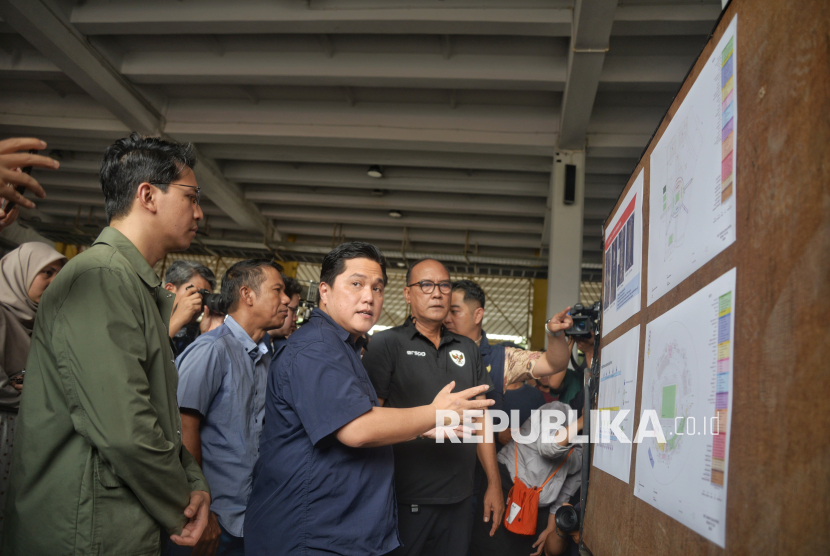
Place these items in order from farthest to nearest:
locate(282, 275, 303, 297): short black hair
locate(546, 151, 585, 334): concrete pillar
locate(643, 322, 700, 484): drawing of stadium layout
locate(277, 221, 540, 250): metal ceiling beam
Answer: locate(277, 221, 540, 250): metal ceiling beam, locate(546, 151, 585, 334): concrete pillar, locate(282, 275, 303, 297): short black hair, locate(643, 322, 700, 484): drawing of stadium layout

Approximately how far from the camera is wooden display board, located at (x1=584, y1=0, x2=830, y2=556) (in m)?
0.63

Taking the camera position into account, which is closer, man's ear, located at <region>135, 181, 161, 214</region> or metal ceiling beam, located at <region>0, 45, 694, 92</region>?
man's ear, located at <region>135, 181, 161, 214</region>

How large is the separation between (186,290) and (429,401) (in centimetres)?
166

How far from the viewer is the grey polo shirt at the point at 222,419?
2102 millimetres

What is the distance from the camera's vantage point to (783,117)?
73cm

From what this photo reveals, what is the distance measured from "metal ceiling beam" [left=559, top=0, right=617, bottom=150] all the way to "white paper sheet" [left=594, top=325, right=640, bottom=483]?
3.01m

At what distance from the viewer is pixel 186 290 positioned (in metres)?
3.04

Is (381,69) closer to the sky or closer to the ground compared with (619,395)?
closer to the sky

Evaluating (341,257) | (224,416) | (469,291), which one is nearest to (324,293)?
(341,257)

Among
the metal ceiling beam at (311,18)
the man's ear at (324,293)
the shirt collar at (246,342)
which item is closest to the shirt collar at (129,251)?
the man's ear at (324,293)

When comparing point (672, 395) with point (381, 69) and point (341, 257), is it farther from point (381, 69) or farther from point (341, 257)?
point (381, 69)

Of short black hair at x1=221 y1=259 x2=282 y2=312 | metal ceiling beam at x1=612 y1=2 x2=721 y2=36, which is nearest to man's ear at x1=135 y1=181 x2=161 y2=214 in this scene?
short black hair at x1=221 y1=259 x2=282 y2=312

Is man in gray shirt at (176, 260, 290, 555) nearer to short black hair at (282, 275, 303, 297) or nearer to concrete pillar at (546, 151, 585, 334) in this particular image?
short black hair at (282, 275, 303, 297)

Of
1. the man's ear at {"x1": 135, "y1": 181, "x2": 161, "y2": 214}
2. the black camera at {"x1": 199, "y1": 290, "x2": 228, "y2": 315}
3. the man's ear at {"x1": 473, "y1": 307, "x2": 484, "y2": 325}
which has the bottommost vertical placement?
the black camera at {"x1": 199, "y1": 290, "x2": 228, "y2": 315}
